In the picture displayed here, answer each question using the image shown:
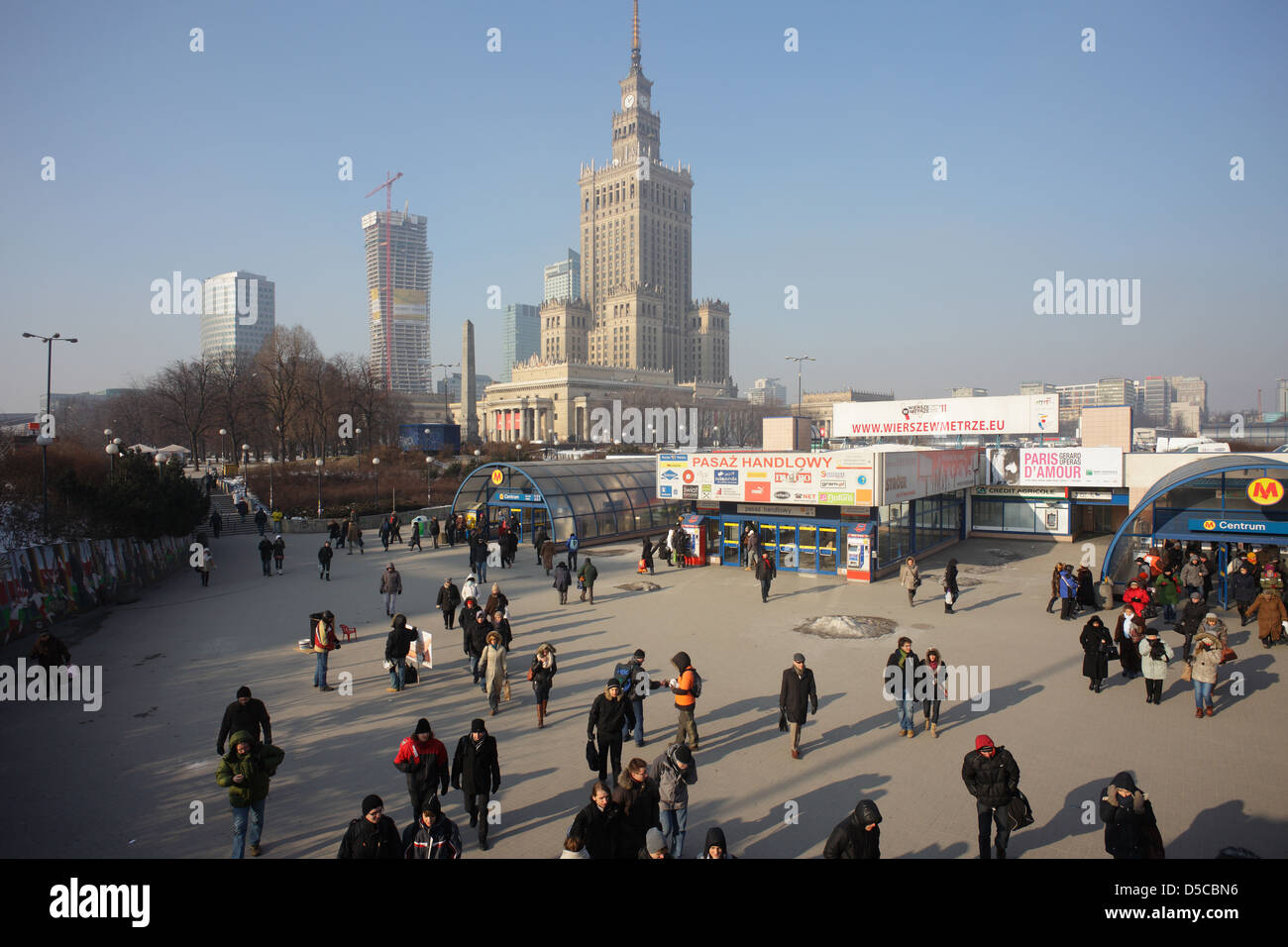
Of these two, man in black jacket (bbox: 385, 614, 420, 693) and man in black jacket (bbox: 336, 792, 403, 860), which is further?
man in black jacket (bbox: 385, 614, 420, 693)

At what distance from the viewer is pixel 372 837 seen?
5730mm

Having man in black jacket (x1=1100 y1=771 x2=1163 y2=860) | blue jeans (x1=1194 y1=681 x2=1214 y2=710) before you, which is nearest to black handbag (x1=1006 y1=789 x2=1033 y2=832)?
man in black jacket (x1=1100 y1=771 x2=1163 y2=860)

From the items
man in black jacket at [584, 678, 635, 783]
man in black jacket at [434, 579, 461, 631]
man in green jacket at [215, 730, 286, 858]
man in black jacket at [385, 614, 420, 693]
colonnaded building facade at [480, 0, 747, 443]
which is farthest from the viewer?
colonnaded building facade at [480, 0, 747, 443]

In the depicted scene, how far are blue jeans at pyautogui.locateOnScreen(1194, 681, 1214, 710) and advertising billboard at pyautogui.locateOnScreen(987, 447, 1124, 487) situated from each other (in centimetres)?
2283

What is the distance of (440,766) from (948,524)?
93.8ft

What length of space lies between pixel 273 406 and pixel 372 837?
212 feet

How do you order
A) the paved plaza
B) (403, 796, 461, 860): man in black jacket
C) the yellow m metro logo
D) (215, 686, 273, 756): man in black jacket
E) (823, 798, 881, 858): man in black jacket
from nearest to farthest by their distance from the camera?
(823, 798, 881, 858): man in black jacket < (403, 796, 461, 860): man in black jacket < the paved plaza < (215, 686, 273, 756): man in black jacket < the yellow m metro logo

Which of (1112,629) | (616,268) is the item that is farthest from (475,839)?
(616,268)

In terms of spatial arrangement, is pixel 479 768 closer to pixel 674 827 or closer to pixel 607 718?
pixel 607 718

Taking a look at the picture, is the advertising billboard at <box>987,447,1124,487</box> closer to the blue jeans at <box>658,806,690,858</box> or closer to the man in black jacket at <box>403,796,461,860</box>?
the blue jeans at <box>658,806,690,858</box>

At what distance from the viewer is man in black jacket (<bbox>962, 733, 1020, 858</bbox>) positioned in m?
6.95

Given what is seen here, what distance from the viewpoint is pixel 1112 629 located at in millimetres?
16766

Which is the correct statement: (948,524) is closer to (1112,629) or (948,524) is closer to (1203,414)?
(1112,629)
